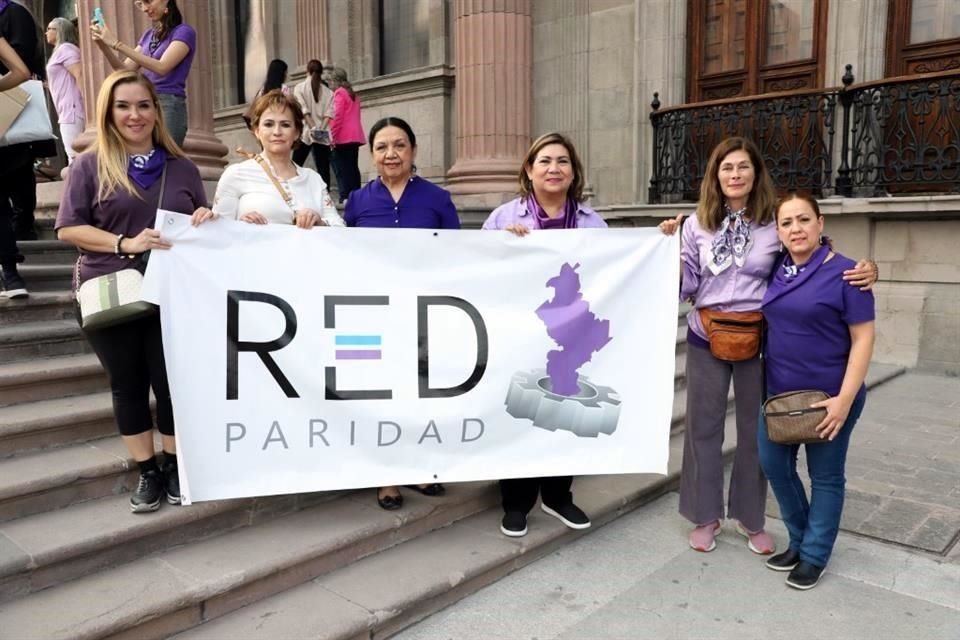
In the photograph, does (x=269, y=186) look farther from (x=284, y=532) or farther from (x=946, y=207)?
(x=946, y=207)

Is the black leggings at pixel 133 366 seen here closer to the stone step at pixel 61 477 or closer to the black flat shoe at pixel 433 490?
the stone step at pixel 61 477

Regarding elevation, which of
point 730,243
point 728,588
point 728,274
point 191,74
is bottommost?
point 728,588

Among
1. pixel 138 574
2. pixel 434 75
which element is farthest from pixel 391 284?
pixel 434 75

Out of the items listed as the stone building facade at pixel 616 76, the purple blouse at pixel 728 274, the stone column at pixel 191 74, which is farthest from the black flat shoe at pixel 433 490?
the stone building facade at pixel 616 76

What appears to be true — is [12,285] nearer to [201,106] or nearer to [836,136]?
[201,106]

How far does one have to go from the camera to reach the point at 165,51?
16.1 feet

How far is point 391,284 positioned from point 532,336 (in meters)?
0.72

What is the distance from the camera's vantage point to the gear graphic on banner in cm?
366

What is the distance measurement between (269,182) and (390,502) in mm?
1607

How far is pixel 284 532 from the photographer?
133 inches

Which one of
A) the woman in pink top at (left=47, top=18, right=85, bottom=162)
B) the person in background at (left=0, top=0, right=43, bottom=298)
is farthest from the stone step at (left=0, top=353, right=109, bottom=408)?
the woman in pink top at (left=47, top=18, right=85, bottom=162)

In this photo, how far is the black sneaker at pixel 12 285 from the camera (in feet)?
14.5

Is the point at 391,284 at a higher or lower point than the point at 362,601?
higher

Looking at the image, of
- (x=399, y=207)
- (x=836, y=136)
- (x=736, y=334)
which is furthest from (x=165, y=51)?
(x=836, y=136)
